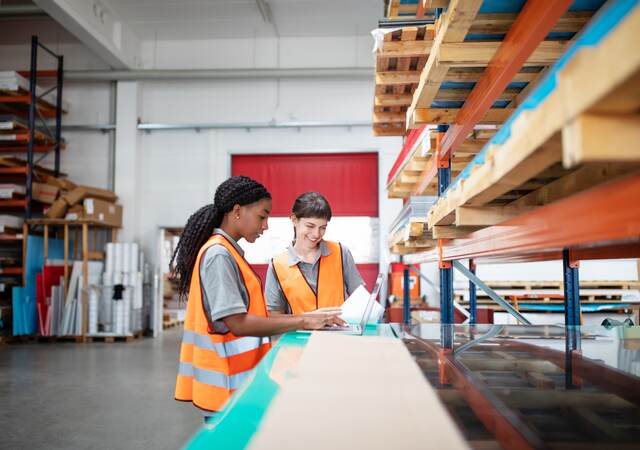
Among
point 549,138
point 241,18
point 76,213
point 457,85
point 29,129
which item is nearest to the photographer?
point 549,138

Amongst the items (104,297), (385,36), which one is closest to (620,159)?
(385,36)

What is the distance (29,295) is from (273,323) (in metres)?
9.47

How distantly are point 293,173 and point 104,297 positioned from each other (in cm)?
463

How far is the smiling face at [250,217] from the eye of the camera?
97.1 inches

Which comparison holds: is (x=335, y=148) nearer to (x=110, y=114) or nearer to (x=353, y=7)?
(x=353, y=7)

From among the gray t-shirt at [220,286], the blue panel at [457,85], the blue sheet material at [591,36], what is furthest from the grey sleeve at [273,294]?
the blue sheet material at [591,36]

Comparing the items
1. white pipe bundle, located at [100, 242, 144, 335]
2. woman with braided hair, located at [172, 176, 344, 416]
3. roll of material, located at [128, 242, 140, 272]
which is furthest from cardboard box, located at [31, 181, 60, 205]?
woman with braided hair, located at [172, 176, 344, 416]

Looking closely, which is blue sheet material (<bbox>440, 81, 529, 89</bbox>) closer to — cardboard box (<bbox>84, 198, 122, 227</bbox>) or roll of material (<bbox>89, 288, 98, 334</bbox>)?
cardboard box (<bbox>84, 198, 122, 227</bbox>)

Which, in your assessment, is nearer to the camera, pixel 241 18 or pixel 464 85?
pixel 464 85

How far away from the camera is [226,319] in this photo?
2.09 metres

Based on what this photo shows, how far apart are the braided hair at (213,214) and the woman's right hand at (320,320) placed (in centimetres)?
62

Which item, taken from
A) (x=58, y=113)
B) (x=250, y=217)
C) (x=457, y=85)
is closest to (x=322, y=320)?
(x=250, y=217)

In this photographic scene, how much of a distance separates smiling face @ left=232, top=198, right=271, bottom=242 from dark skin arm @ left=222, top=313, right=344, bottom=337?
46 centimetres

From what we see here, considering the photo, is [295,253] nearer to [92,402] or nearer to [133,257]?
[92,402]
